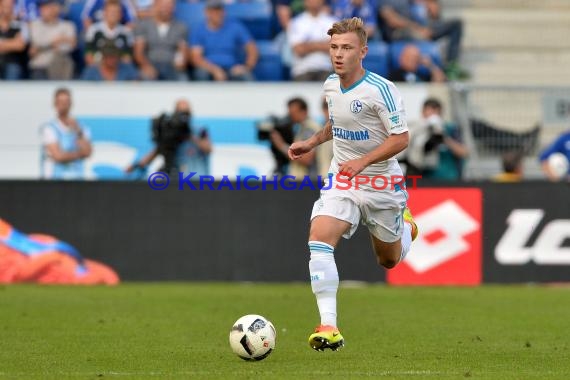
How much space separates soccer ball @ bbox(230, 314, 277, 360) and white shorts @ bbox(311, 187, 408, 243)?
3.55 feet

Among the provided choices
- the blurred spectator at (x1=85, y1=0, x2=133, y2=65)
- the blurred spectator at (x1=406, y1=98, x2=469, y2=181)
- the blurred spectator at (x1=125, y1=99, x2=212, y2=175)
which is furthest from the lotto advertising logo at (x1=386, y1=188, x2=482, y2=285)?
the blurred spectator at (x1=85, y1=0, x2=133, y2=65)

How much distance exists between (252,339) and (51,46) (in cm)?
1095

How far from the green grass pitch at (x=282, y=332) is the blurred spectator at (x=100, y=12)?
15.9 feet

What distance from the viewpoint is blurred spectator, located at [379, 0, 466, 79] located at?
65.3 ft

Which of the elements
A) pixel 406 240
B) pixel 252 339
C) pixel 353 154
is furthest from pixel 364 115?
pixel 252 339

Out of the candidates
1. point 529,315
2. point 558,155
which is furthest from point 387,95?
point 558,155

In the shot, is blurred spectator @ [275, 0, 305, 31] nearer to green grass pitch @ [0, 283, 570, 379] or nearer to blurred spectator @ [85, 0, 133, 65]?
blurred spectator @ [85, 0, 133, 65]

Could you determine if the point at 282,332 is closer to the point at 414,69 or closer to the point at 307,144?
the point at 307,144

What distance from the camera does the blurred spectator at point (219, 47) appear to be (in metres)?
18.5

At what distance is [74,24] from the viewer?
62.2 feet

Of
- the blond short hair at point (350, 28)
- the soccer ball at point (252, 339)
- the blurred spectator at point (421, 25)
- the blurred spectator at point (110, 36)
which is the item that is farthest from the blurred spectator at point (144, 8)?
the soccer ball at point (252, 339)

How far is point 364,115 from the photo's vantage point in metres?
9.11

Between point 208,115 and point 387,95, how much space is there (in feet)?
29.3

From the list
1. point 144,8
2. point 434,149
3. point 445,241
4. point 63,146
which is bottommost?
point 445,241
